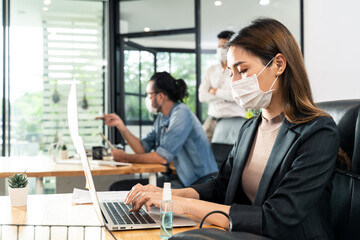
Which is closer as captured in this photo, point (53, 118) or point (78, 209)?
point (78, 209)

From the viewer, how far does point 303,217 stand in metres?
1.10

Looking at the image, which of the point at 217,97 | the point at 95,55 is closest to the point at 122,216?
the point at 217,97

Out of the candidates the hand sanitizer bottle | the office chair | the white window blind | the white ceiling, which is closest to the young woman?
the hand sanitizer bottle

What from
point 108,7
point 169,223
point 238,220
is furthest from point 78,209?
point 108,7

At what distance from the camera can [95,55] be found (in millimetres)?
5473

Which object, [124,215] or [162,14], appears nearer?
[124,215]

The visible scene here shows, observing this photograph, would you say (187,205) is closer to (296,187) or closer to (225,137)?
(296,187)

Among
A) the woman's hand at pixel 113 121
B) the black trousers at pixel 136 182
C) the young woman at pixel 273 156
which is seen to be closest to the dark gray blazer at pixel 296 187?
the young woman at pixel 273 156

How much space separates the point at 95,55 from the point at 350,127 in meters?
4.70

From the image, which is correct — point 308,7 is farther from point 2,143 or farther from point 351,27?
point 2,143

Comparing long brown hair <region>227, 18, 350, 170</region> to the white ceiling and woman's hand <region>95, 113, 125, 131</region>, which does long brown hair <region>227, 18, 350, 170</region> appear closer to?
woman's hand <region>95, 113, 125, 131</region>

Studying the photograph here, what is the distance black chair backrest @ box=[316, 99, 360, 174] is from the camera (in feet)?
3.76

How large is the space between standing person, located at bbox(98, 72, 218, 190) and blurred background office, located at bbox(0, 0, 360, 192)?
1851 millimetres

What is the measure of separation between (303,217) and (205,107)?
405 cm
